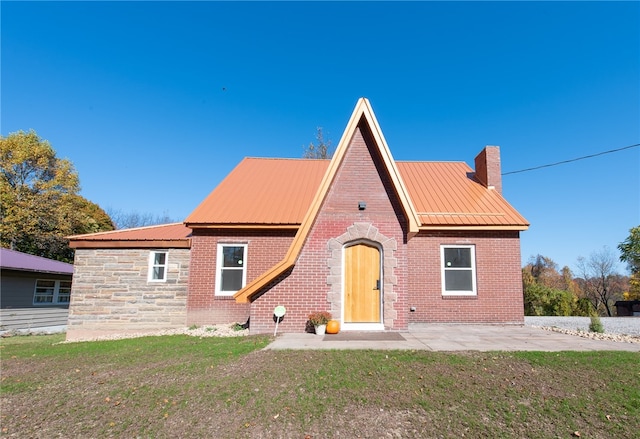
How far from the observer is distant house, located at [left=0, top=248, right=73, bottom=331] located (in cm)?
1653

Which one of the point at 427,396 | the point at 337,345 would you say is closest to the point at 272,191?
the point at 337,345

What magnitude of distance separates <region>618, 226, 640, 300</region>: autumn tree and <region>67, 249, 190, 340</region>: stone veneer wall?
33.6 meters

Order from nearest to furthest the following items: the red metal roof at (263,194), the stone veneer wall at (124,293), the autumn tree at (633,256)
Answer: the stone veneer wall at (124,293) < the red metal roof at (263,194) < the autumn tree at (633,256)

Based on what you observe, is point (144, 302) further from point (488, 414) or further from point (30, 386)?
point (488, 414)

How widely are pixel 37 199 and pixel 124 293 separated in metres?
24.2

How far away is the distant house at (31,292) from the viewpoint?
1653 cm

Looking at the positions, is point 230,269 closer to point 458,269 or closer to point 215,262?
point 215,262

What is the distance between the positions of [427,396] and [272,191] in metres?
11.0

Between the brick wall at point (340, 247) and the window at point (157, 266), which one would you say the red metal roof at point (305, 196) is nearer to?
the window at point (157, 266)

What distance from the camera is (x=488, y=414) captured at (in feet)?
14.1

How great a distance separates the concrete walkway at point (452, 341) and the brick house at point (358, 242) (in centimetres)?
81

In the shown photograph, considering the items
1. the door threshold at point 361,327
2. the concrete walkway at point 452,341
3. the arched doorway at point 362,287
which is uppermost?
the arched doorway at point 362,287

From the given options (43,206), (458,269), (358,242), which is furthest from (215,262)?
(43,206)

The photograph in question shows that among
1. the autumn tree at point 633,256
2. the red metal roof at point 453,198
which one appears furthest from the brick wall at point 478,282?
the autumn tree at point 633,256
